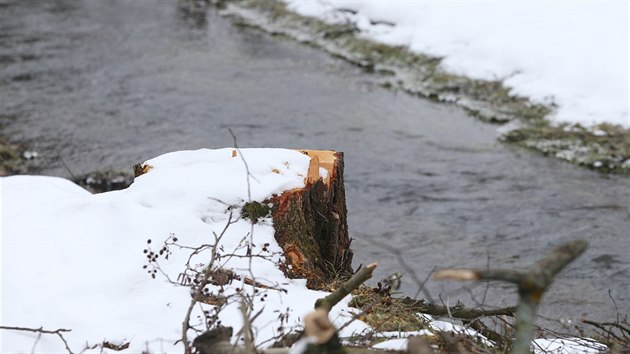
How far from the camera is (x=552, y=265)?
92.4 inches

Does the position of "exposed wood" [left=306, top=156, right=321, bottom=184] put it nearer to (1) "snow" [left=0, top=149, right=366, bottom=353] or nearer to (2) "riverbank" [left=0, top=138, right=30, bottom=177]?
(1) "snow" [left=0, top=149, right=366, bottom=353]

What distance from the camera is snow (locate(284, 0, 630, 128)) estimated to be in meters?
11.5

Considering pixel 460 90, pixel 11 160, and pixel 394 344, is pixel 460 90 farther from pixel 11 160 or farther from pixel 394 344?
pixel 394 344

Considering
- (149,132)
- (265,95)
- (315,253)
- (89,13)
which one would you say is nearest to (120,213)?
(315,253)

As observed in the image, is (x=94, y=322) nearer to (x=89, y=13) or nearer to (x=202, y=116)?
(x=202, y=116)

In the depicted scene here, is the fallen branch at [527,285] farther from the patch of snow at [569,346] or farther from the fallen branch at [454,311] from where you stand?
the fallen branch at [454,311]

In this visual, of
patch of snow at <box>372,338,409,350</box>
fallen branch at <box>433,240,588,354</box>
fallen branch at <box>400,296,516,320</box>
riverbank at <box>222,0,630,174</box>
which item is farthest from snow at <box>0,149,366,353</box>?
riverbank at <box>222,0,630,174</box>

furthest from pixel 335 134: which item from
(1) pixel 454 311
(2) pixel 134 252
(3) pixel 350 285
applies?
(3) pixel 350 285

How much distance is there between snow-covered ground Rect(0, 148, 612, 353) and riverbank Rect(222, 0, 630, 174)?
21.7 feet

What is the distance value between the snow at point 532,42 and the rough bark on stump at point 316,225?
7.15m

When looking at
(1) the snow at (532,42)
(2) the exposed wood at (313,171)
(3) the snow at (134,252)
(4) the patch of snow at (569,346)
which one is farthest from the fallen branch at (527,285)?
(1) the snow at (532,42)

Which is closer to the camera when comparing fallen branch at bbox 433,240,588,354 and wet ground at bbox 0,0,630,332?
fallen branch at bbox 433,240,588,354

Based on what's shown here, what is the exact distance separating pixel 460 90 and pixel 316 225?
8.46 meters

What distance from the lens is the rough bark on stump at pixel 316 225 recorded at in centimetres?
435
